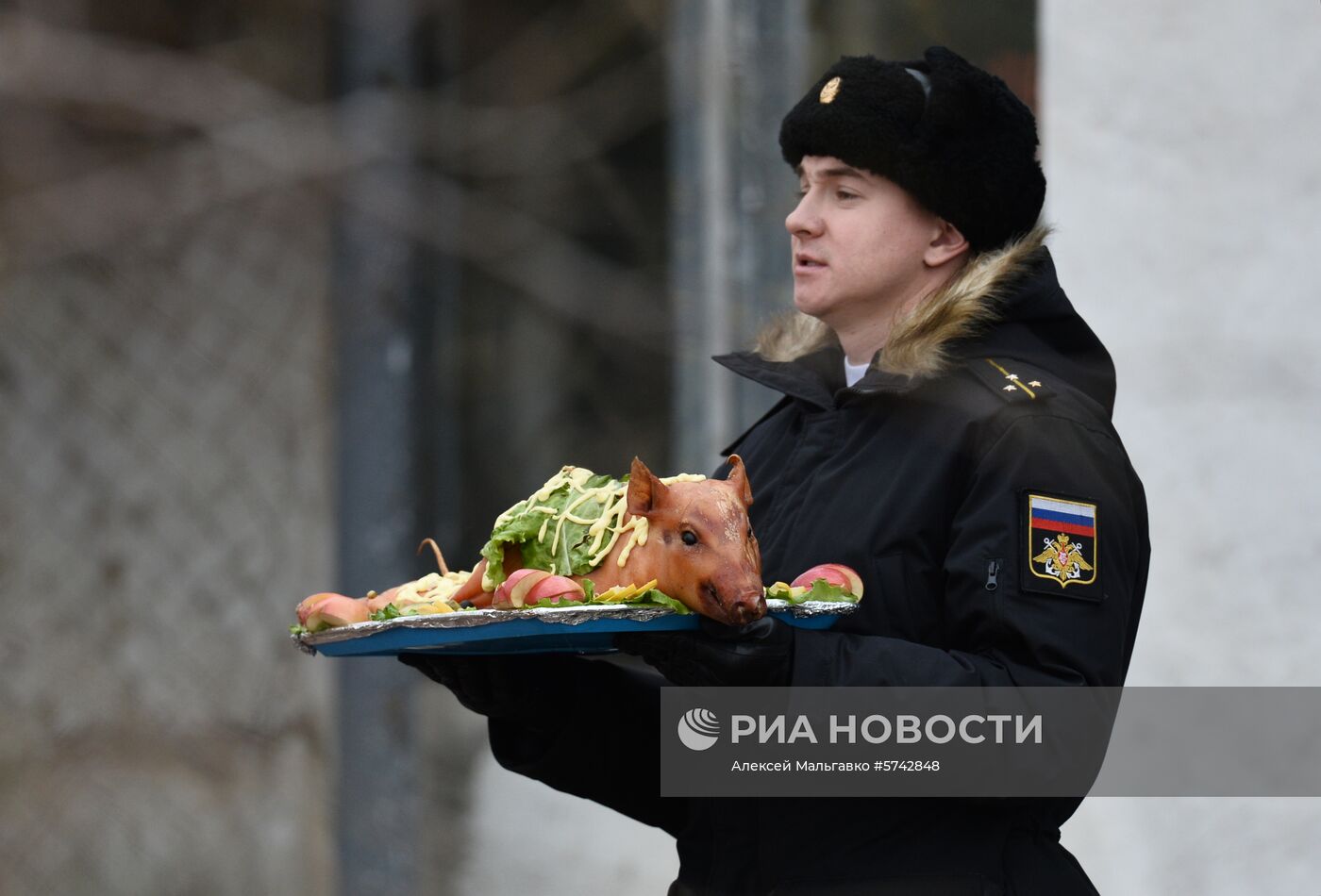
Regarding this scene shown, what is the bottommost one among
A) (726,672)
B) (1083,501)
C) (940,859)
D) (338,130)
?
(940,859)

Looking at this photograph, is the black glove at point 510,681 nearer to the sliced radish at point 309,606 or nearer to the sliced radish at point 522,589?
the sliced radish at point 309,606

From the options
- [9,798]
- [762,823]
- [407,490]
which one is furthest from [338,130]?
[762,823]

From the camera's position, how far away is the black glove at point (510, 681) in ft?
7.69

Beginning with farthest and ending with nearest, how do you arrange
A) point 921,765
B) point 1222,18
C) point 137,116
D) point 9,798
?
point 9,798
point 137,116
point 1222,18
point 921,765

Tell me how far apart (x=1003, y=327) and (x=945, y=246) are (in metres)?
0.16

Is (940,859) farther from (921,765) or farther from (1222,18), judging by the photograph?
(1222,18)

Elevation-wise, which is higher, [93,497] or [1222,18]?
[1222,18]

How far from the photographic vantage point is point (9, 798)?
4.23 m

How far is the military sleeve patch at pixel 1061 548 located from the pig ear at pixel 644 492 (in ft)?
1.46

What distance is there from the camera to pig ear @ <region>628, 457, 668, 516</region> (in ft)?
6.72

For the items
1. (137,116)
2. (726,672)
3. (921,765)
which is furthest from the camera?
(137,116)

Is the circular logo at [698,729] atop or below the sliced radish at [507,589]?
below

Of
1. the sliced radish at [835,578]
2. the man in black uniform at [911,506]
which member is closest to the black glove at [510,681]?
the man in black uniform at [911,506]

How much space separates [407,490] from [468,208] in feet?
2.77
